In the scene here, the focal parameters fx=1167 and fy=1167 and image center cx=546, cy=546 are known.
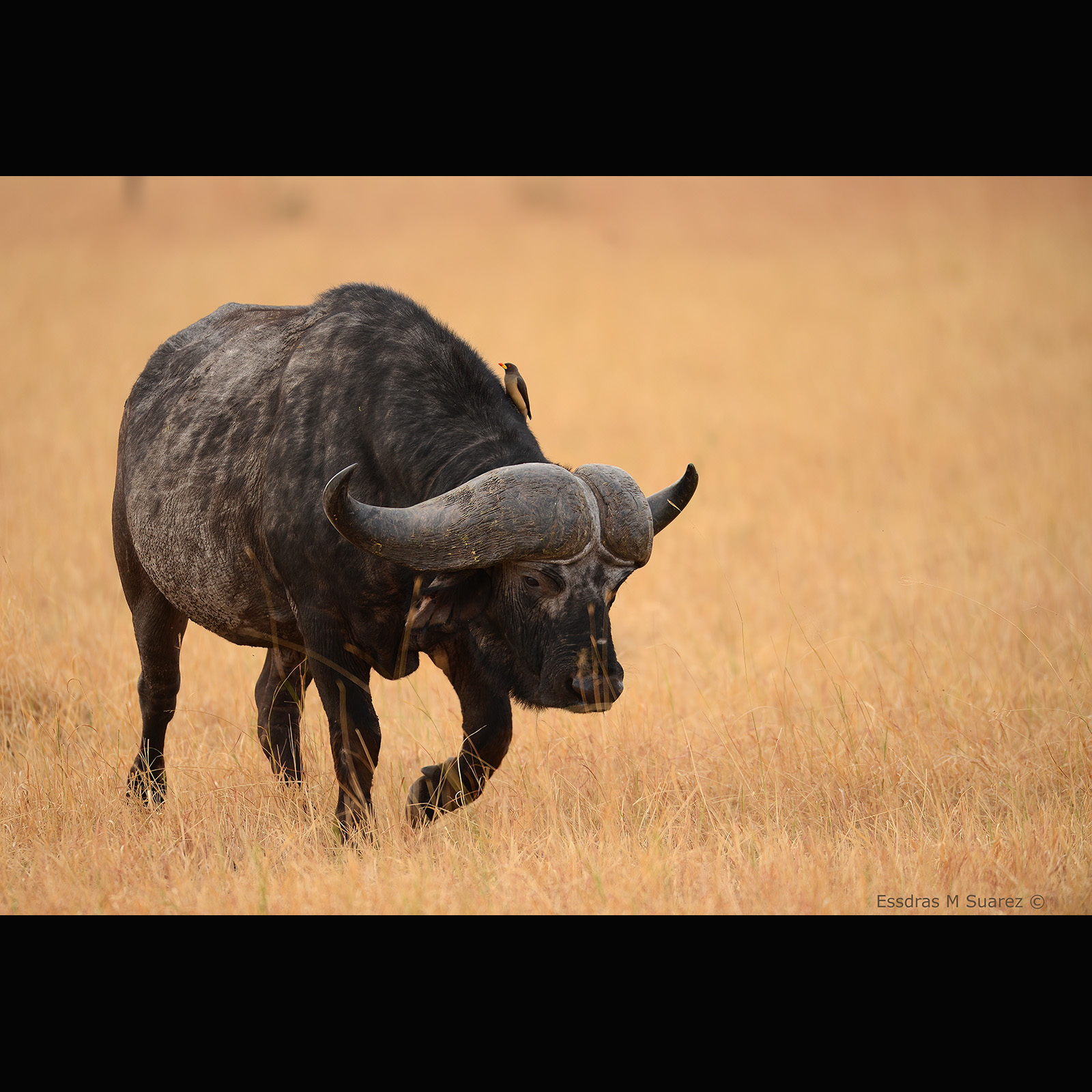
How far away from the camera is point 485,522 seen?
4.27 metres

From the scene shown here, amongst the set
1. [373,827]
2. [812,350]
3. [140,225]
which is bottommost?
[373,827]

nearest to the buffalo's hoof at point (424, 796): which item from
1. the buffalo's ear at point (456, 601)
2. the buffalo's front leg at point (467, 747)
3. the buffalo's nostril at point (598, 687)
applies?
the buffalo's front leg at point (467, 747)

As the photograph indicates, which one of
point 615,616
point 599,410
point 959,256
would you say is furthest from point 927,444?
point 959,256

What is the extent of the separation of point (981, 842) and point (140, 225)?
78.1 feet

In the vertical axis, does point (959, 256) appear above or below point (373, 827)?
above

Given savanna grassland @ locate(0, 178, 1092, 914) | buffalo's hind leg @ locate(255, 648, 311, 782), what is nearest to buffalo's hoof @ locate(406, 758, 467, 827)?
savanna grassland @ locate(0, 178, 1092, 914)

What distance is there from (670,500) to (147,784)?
295 centimetres

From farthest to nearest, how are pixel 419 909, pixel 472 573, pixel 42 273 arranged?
pixel 42 273
pixel 472 573
pixel 419 909

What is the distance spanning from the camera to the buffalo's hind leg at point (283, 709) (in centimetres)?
591

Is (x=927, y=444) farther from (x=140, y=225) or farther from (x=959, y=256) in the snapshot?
(x=140, y=225)

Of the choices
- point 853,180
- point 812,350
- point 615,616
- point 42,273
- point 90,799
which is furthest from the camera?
point 853,180

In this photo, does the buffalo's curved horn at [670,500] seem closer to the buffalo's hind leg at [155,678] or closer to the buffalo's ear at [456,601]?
the buffalo's ear at [456,601]

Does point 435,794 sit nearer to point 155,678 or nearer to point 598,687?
point 598,687

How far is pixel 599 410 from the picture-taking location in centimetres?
1513
